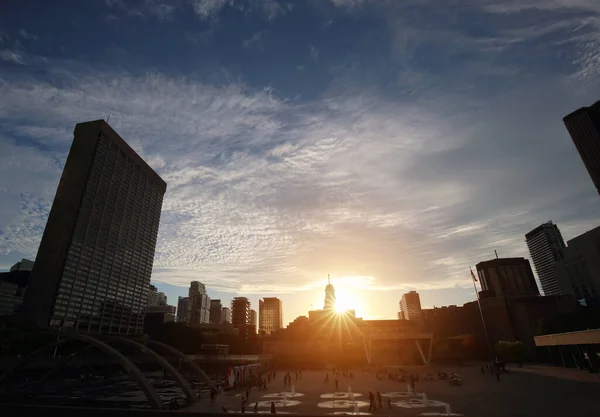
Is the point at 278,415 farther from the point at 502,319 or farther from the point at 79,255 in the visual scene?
the point at 79,255

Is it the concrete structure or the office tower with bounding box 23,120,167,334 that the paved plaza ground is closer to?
the office tower with bounding box 23,120,167,334

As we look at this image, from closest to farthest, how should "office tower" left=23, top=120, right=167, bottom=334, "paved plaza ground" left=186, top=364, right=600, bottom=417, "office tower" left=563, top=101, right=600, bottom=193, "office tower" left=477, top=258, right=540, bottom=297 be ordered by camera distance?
"paved plaza ground" left=186, top=364, right=600, bottom=417 < "office tower" left=563, top=101, right=600, bottom=193 < "office tower" left=23, top=120, right=167, bottom=334 < "office tower" left=477, top=258, right=540, bottom=297

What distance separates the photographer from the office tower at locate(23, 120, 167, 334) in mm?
122375

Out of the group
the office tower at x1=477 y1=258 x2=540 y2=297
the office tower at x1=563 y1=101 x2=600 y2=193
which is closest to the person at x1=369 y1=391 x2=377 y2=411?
the office tower at x1=563 y1=101 x2=600 y2=193

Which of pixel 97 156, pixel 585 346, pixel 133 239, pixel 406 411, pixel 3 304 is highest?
pixel 97 156

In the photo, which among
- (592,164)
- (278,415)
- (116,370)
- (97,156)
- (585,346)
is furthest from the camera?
(97,156)

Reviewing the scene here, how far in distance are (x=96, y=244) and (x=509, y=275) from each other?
22319 centimetres

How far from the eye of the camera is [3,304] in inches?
5886

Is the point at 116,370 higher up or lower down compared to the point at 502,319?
lower down

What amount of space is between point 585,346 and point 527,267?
542 ft

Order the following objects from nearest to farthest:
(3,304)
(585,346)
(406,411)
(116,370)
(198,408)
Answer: (406,411) < (198,408) < (585,346) < (116,370) < (3,304)

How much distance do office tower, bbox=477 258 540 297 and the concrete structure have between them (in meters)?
22.0

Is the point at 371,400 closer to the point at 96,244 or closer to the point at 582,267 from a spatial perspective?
the point at 96,244

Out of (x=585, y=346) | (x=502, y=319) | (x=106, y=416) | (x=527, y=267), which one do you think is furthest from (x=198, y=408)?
(x=527, y=267)
